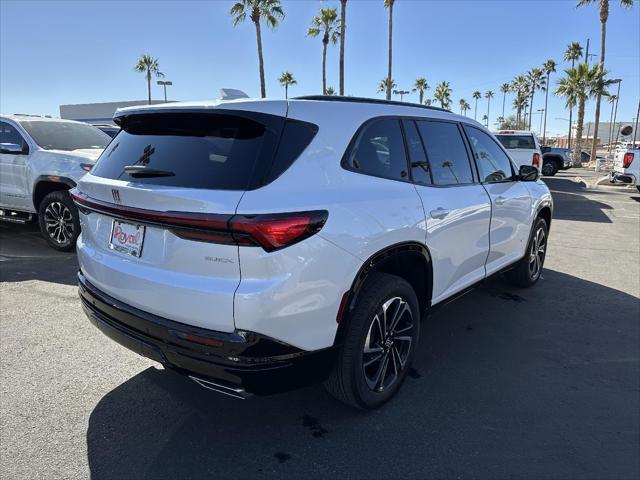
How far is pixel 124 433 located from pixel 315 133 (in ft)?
6.47

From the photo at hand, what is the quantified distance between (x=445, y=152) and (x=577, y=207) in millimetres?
10730

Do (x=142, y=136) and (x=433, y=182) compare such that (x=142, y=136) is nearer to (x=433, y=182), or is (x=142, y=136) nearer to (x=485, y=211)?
(x=433, y=182)

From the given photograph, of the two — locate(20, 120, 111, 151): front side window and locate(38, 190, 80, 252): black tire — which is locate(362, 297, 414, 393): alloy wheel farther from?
locate(20, 120, 111, 151): front side window

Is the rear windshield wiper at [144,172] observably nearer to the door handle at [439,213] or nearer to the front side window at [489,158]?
the door handle at [439,213]

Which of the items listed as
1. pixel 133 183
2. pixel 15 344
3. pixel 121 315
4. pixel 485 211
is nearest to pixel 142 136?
pixel 133 183

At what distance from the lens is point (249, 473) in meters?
2.39

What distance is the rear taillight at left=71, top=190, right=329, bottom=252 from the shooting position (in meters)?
2.08

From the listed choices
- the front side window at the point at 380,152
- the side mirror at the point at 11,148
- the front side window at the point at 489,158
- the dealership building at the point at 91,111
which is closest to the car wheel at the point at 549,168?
the front side window at the point at 489,158

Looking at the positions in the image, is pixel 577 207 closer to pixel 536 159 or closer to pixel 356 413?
pixel 536 159

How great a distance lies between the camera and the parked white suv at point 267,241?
85.1 inches

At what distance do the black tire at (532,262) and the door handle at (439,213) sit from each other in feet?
7.07

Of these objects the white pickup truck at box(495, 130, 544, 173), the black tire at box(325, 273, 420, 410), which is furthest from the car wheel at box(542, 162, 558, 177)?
the black tire at box(325, 273, 420, 410)

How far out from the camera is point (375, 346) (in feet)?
9.46

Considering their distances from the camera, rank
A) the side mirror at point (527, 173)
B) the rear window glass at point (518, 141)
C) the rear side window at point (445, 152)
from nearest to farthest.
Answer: the rear side window at point (445, 152) < the side mirror at point (527, 173) < the rear window glass at point (518, 141)
